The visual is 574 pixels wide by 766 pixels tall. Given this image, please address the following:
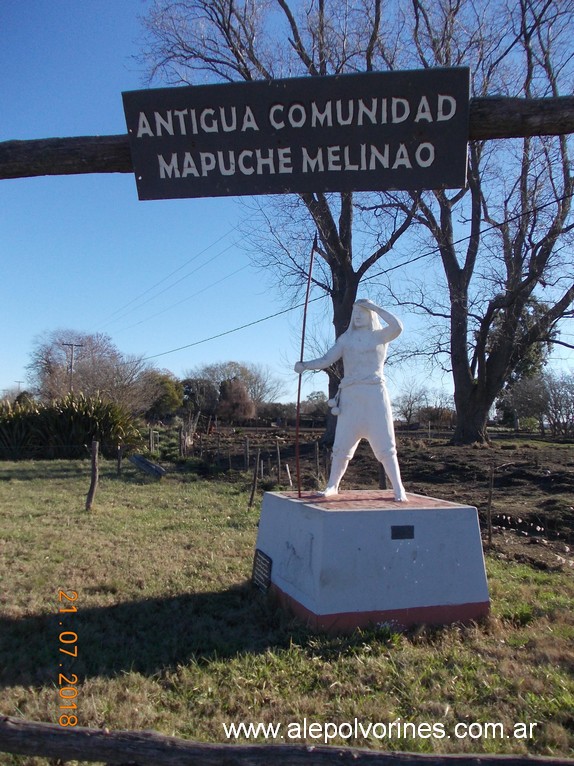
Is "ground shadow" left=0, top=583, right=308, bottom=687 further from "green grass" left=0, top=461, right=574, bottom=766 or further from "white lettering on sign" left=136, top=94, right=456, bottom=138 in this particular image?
"white lettering on sign" left=136, top=94, right=456, bottom=138

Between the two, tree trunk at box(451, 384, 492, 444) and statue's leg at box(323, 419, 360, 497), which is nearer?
statue's leg at box(323, 419, 360, 497)

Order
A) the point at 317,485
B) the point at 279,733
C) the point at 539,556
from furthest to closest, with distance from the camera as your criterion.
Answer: the point at 317,485 < the point at 539,556 < the point at 279,733

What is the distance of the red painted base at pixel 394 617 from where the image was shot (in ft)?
16.2

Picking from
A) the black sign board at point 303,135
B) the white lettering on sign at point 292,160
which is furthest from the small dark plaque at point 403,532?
the white lettering on sign at point 292,160

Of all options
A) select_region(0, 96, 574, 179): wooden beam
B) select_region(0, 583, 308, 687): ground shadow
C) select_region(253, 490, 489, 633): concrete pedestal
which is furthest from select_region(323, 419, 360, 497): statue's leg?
select_region(0, 96, 574, 179): wooden beam

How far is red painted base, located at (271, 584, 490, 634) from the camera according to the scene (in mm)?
4941

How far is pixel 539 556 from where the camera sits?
8.41 m

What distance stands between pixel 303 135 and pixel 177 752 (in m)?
3.23

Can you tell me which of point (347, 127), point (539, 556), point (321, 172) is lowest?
point (539, 556)

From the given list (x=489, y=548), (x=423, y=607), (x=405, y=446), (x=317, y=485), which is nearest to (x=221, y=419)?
(x=405, y=446)

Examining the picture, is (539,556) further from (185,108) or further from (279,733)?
(185,108)

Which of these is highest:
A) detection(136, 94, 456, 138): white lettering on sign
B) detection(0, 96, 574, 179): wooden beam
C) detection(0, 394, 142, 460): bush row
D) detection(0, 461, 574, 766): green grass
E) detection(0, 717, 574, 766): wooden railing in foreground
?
detection(136, 94, 456, 138): white lettering on sign

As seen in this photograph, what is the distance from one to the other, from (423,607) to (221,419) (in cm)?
4257

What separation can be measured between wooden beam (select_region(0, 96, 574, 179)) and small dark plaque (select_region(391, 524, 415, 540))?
291cm
